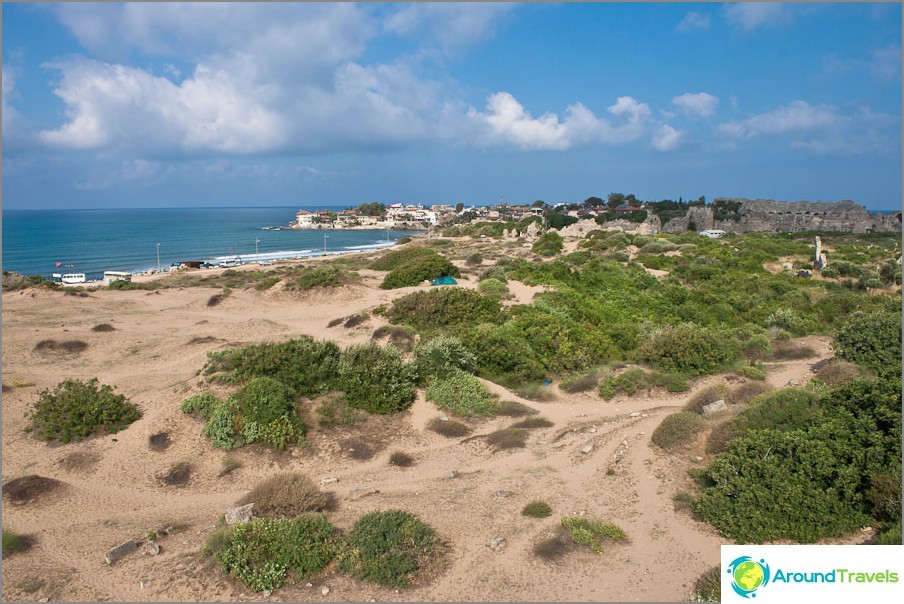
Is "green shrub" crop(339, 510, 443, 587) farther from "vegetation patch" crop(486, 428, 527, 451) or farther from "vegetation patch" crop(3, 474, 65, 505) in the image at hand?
"vegetation patch" crop(3, 474, 65, 505)

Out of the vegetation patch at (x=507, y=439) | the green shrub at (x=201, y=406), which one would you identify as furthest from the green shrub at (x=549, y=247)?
the green shrub at (x=201, y=406)

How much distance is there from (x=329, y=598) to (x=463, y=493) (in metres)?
3.18

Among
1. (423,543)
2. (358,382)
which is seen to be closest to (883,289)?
(358,382)

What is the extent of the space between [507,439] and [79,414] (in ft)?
31.4

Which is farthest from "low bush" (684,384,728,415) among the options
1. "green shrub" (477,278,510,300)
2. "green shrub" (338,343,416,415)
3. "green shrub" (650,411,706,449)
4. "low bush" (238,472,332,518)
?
"green shrub" (477,278,510,300)

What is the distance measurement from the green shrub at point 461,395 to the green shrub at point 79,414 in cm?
699

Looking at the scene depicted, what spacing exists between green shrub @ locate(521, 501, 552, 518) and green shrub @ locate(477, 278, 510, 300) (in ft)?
52.6

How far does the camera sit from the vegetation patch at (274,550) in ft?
22.8

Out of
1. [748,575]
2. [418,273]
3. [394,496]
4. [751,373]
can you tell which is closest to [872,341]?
[751,373]

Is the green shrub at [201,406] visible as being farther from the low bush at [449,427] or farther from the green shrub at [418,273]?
the green shrub at [418,273]

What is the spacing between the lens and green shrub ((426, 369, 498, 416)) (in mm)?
13320

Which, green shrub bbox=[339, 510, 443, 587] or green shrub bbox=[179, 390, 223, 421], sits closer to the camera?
green shrub bbox=[339, 510, 443, 587]

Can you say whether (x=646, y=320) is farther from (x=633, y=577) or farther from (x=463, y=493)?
(x=633, y=577)

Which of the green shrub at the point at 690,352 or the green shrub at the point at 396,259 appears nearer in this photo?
the green shrub at the point at 690,352
